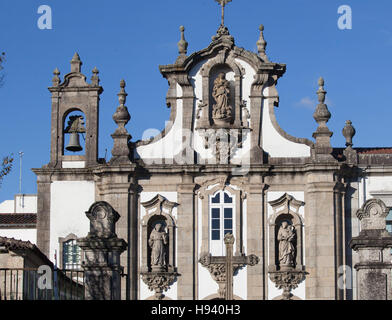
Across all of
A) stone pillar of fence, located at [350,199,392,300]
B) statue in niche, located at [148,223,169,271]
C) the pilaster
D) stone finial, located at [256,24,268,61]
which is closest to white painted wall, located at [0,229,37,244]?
statue in niche, located at [148,223,169,271]

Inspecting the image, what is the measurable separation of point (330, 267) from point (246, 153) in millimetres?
4745

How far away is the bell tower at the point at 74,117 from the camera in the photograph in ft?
124

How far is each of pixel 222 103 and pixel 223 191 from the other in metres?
3.02

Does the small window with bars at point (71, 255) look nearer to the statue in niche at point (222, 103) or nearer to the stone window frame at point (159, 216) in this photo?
the stone window frame at point (159, 216)

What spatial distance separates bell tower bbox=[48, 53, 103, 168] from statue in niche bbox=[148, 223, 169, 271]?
3586 mm

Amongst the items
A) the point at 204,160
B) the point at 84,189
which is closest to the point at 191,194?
the point at 204,160

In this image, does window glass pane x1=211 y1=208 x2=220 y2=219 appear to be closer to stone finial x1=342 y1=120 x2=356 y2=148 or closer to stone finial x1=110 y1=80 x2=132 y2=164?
stone finial x1=110 y1=80 x2=132 y2=164

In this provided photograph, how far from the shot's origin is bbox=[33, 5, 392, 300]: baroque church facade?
35531mm

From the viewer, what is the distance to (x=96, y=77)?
38.7m

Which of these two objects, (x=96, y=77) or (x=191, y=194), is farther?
(x=96, y=77)

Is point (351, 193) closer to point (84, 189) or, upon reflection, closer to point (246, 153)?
point (246, 153)

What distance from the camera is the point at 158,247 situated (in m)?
35.8

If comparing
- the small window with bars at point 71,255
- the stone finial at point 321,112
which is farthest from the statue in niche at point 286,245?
the small window with bars at point 71,255
